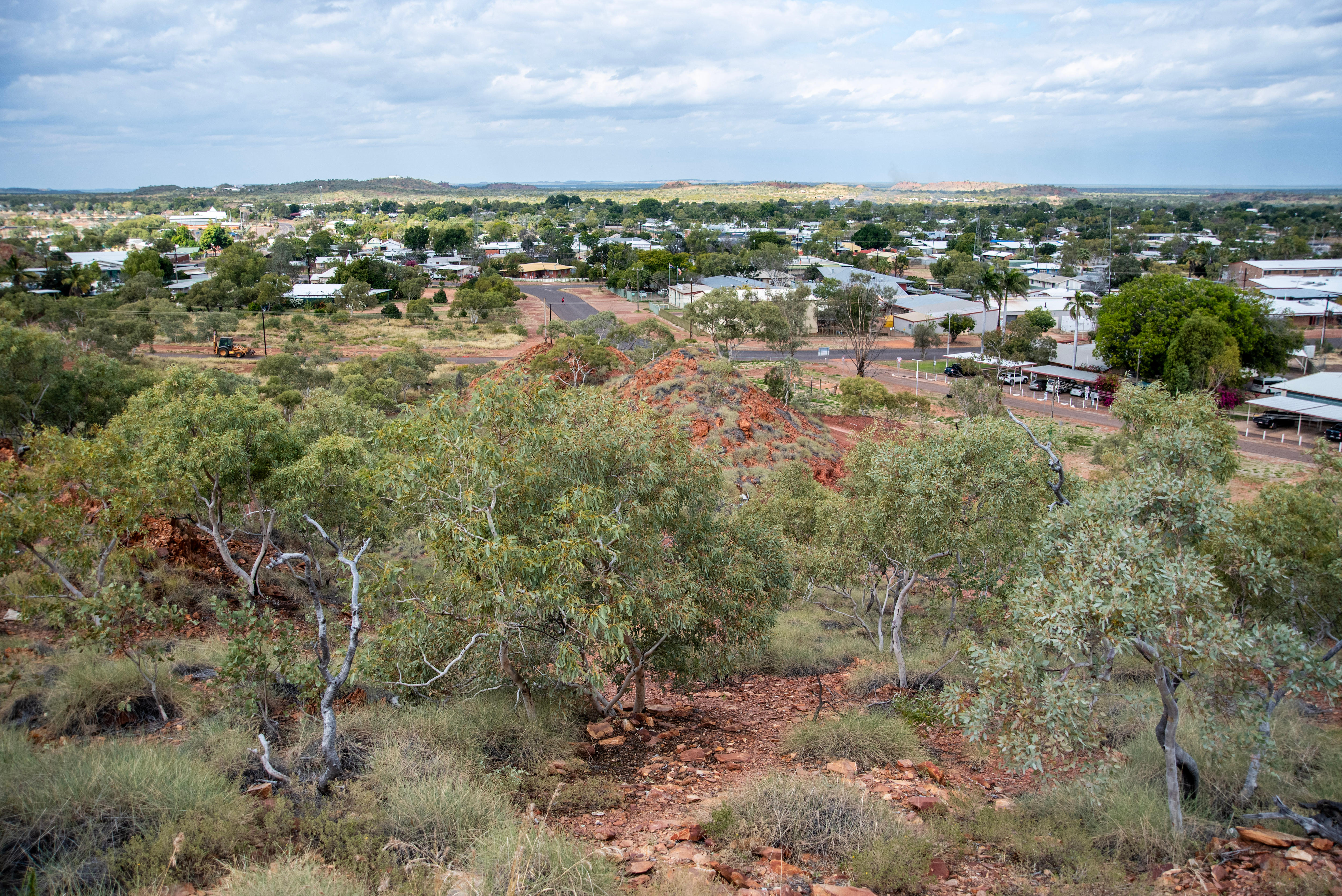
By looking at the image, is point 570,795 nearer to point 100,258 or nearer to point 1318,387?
point 1318,387

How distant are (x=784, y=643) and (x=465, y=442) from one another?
28.3ft

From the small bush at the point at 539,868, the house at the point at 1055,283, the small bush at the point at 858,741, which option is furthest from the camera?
the house at the point at 1055,283

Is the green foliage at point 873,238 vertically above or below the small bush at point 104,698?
above

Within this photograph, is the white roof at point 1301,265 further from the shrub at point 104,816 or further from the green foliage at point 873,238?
the shrub at point 104,816

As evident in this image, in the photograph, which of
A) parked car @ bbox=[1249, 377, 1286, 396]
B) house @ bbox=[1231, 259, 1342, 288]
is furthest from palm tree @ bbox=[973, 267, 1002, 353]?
house @ bbox=[1231, 259, 1342, 288]

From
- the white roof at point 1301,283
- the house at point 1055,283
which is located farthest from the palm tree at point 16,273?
the white roof at point 1301,283

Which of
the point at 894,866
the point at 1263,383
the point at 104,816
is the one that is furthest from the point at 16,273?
the point at 1263,383

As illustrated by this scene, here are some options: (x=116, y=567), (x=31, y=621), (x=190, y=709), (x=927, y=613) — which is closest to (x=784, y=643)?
(x=927, y=613)

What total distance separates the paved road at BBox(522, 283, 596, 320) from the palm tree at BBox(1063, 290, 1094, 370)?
35.5 meters

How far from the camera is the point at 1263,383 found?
45.5 metres

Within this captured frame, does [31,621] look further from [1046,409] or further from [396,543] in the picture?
[1046,409]

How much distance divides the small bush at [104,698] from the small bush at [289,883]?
3990 millimetres

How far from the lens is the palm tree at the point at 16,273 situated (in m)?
69.1

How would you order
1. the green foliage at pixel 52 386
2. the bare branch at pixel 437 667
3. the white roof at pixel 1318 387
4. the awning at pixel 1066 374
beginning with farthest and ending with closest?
the awning at pixel 1066 374 → the white roof at pixel 1318 387 → the green foliage at pixel 52 386 → the bare branch at pixel 437 667
